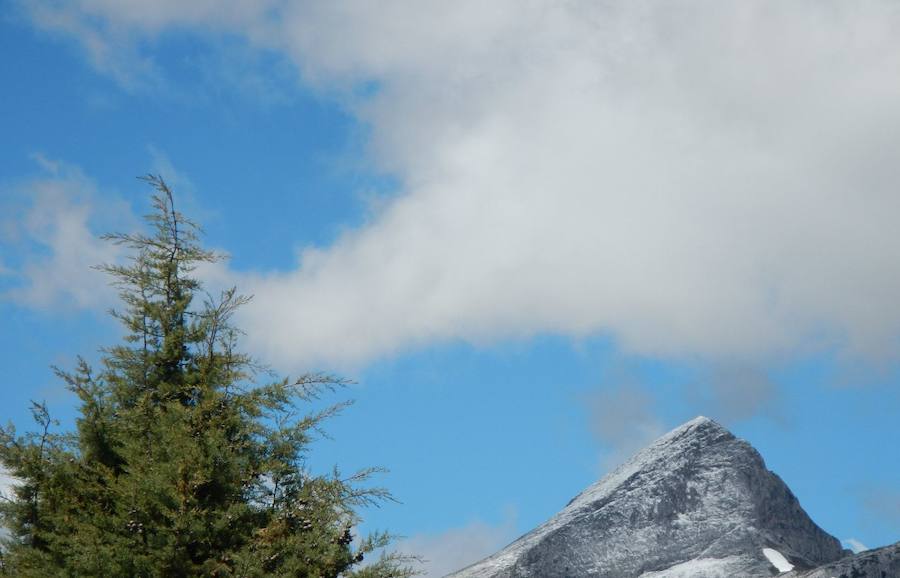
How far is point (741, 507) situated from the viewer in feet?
344

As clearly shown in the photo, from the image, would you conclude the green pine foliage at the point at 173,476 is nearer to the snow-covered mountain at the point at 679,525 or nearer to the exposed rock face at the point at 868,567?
the exposed rock face at the point at 868,567

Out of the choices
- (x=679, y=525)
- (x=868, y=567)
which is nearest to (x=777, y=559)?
(x=679, y=525)

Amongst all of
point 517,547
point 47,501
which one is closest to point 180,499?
point 47,501

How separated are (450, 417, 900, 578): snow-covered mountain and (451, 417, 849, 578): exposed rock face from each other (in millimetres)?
103

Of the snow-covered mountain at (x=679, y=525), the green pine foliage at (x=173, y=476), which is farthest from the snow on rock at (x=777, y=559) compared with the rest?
the green pine foliage at (x=173, y=476)

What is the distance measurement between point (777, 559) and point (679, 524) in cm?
1061

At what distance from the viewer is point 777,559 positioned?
103000 mm

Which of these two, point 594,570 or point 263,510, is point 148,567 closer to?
point 263,510

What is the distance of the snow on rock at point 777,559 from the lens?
101m

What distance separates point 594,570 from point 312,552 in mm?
88908

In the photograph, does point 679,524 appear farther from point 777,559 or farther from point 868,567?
point 868,567

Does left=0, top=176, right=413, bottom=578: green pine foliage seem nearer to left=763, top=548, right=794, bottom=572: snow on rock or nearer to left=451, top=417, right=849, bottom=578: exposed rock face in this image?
left=451, top=417, right=849, bottom=578: exposed rock face

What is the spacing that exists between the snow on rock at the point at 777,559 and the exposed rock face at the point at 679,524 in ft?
0.75

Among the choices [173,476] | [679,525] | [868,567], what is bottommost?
[173,476]
